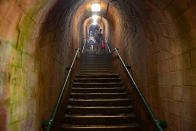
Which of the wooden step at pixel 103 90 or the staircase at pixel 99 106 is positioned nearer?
the staircase at pixel 99 106

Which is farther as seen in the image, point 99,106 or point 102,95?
point 102,95

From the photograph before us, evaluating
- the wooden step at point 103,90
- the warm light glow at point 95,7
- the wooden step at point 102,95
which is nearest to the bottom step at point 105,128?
the wooden step at point 102,95

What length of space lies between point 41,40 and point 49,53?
449mm

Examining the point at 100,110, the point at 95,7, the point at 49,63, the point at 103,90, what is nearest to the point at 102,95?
the point at 103,90

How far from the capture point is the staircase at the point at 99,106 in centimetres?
337

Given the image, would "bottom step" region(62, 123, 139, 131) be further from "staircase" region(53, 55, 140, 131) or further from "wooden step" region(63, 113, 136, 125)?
"wooden step" region(63, 113, 136, 125)

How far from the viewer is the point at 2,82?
1.38 metres

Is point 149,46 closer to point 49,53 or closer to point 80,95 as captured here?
point 49,53

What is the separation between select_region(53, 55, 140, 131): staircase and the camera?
11.0 feet

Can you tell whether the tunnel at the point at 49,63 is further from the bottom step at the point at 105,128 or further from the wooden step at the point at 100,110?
the wooden step at the point at 100,110

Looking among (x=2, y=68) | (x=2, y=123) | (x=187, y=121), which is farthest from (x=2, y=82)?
(x=187, y=121)

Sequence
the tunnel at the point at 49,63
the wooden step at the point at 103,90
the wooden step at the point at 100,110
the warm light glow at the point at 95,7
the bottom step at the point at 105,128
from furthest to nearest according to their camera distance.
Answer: the warm light glow at the point at 95,7 < the wooden step at the point at 103,90 < the wooden step at the point at 100,110 < the bottom step at the point at 105,128 < the tunnel at the point at 49,63

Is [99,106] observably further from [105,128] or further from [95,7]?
[95,7]

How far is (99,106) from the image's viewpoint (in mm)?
4047
